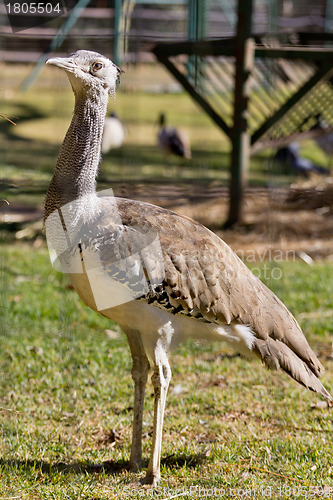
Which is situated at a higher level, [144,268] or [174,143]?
[144,268]

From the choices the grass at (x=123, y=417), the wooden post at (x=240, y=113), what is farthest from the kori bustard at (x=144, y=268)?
the wooden post at (x=240, y=113)

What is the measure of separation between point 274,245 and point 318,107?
93.5 inches

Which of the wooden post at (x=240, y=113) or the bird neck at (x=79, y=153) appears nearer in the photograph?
the bird neck at (x=79, y=153)

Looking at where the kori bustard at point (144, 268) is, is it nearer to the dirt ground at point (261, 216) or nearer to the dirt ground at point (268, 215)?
the dirt ground at point (268, 215)

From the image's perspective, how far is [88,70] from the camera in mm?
2869

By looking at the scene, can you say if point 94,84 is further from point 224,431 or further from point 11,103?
point 11,103

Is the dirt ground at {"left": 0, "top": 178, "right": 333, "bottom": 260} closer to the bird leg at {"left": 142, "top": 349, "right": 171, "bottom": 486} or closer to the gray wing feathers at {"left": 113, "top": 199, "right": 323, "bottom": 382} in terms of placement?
the gray wing feathers at {"left": 113, "top": 199, "right": 323, "bottom": 382}

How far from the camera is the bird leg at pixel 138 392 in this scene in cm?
321

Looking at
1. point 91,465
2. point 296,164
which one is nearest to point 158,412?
point 91,465

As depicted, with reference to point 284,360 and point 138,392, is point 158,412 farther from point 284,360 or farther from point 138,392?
point 284,360

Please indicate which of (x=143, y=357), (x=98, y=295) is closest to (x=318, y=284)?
(x=143, y=357)

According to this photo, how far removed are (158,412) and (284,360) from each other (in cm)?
67

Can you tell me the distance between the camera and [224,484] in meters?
3.04

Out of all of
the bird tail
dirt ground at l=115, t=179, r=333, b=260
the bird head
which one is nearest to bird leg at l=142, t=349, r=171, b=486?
the bird tail
